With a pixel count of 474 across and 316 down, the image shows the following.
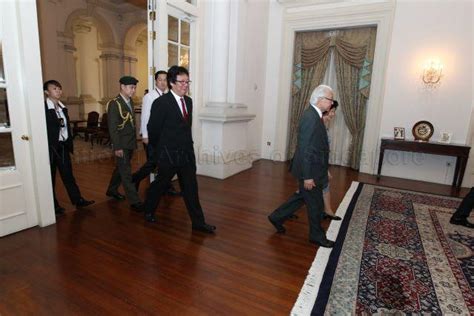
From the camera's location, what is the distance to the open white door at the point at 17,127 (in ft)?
8.13

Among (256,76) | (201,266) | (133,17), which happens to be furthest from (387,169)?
(133,17)

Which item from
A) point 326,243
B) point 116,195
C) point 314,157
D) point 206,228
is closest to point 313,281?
point 326,243

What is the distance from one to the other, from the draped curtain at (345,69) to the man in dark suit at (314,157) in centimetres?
344

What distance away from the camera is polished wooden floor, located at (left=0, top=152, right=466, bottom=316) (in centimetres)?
186

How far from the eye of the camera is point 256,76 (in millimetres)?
5902

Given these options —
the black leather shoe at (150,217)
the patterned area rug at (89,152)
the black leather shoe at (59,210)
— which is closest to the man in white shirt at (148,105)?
the black leather shoe at (150,217)

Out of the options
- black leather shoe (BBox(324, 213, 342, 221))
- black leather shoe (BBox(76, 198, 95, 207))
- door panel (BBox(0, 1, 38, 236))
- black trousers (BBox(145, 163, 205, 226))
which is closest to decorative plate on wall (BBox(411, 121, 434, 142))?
black leather shoe (BBox(324, 213, 342, 221))

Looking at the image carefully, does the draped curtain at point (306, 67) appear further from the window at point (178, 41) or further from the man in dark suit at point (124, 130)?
the man in dark suit at point (124, 130)

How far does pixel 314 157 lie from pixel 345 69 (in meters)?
3.86

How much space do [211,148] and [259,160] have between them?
6.18 feet

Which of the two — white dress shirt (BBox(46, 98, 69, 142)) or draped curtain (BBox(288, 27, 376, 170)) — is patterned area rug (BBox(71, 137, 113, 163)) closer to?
white dress shirt (BBox(46, 98, 69, 142))

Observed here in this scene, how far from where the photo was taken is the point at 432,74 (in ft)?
15.8

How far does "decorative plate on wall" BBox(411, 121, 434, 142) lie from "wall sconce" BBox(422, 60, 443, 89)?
0.62 meters

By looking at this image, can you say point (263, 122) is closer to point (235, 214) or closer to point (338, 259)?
point (235, 214)
